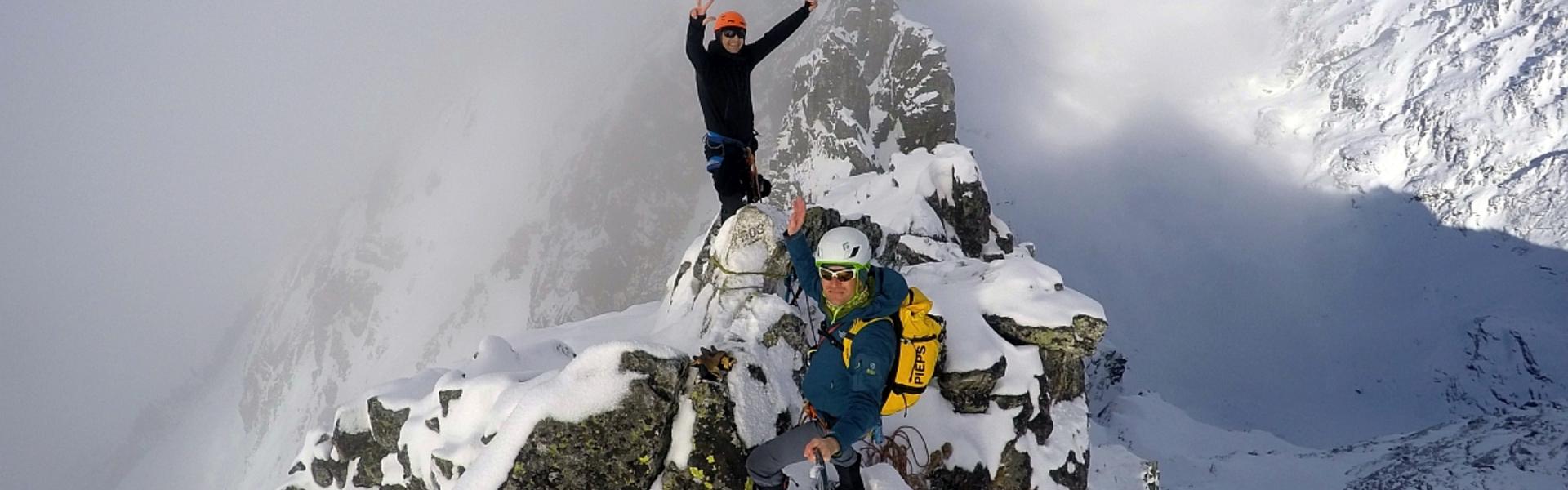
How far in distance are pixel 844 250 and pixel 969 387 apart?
16.9 feet

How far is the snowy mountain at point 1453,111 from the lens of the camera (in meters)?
81.4

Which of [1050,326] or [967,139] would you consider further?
[967,139]

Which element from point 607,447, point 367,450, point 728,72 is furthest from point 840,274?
point 367,450

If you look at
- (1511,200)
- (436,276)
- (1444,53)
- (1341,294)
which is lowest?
(436,276)

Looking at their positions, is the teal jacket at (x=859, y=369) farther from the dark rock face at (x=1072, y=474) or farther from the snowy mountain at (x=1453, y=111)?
the snowy mountain at (x=1453, y=111)

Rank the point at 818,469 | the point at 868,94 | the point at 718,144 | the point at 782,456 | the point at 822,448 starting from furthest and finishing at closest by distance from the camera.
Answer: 1. the point at 868,94
2. the point at 718,144
3. the point at 782,456
4. the point at 818,469
5. the point at 822,448

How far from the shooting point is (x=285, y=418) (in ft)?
344

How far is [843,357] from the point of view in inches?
217

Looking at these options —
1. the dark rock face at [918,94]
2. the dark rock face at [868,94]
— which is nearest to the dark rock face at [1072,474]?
the dark rock face at [868,94]

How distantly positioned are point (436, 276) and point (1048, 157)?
9543 cm

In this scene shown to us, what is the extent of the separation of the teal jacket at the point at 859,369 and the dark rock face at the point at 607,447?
63.1 inches

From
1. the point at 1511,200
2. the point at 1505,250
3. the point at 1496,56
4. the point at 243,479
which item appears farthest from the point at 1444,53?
the point at 243,479

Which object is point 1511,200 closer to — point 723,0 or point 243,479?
point 723,0

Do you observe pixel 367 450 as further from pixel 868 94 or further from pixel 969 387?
pixel 868 94
